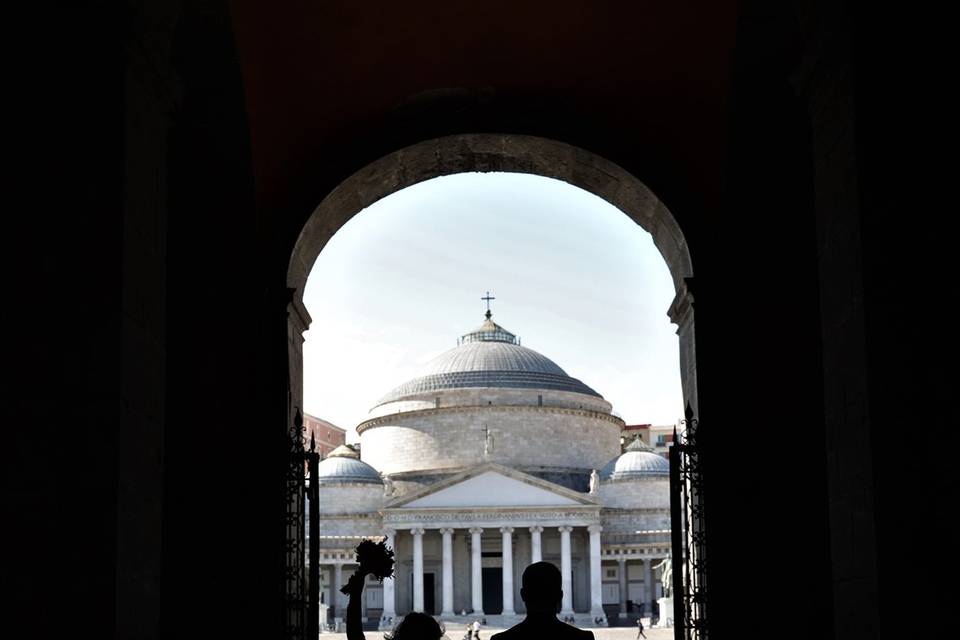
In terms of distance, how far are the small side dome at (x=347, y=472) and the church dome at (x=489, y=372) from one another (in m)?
4.82

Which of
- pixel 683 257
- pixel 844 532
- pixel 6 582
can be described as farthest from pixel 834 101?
pixel 683 257

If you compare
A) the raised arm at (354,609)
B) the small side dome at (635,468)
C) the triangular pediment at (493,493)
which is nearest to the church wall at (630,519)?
the small side dome at (635,468)

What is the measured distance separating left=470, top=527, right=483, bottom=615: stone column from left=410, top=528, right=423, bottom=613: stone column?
2336 mm

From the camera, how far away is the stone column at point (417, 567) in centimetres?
6391

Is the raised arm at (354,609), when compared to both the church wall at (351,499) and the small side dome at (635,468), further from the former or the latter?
the church wall at (351,499)

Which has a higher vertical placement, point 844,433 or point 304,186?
point 304,186

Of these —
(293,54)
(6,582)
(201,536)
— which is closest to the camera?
(6,582)

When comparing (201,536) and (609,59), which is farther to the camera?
(609,59)

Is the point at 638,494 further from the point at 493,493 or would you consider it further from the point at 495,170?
the point at 495,170

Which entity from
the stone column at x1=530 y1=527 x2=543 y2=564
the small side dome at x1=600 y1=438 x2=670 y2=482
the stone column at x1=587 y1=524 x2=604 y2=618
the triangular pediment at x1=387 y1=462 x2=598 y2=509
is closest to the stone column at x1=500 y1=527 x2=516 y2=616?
→ the stone column at x1=530 y1=527 x2=543 y2=564

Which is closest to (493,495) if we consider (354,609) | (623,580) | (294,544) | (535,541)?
(535,541)

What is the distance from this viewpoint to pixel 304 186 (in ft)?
34.1

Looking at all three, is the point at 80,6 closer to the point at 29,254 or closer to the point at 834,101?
the point at 29,254

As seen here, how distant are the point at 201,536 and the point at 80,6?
4.33 m
